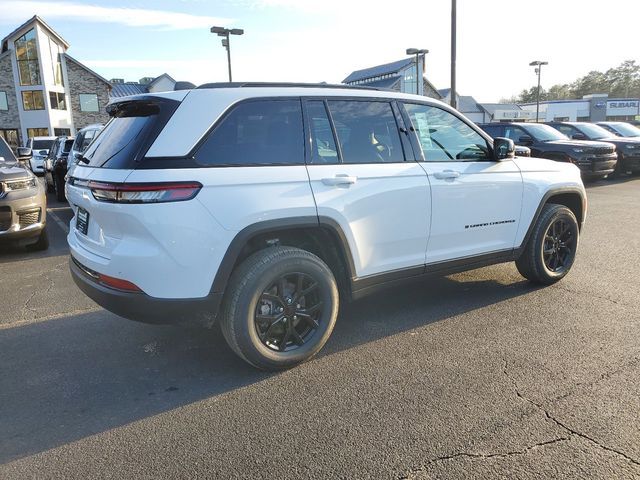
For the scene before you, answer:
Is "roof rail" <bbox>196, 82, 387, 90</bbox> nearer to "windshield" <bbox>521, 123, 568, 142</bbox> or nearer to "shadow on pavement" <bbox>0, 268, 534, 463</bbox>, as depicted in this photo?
"shadow on pavement" <bbox>0, 268, 534, 463</bbox>

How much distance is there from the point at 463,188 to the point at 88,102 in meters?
49.8

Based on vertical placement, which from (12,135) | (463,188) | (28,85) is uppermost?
(28,85)

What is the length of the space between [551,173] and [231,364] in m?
3.51

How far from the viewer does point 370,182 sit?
3.65 meters

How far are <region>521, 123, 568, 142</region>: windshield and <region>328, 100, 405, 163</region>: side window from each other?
11.4 m

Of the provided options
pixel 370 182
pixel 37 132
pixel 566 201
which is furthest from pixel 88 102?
pixel 370 182

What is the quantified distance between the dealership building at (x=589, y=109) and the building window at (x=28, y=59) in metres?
60.8

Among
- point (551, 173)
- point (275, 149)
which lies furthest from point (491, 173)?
point (275, 149)

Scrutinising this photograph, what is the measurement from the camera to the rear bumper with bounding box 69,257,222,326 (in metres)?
3.03

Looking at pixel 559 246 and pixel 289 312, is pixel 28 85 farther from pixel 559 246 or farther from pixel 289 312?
pixel 289 312

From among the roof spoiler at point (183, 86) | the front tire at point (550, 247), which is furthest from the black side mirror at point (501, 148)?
the roof spoiler at point (183, 86)

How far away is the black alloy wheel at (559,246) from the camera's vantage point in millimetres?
5055

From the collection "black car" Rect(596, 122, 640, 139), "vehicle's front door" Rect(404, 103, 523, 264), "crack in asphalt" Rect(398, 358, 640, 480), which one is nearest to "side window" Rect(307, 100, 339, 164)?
"vehicle's front door" Rect(404, 103, 523, 264)

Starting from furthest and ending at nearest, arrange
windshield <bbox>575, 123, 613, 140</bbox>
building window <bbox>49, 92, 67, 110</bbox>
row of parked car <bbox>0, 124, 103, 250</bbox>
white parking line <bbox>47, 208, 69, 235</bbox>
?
building window <bbox>49, 92, 67, 110</bbox>, windshield <bbox>575, 123, 613, 140</bbox>, white parking line <bbox>47, 208, 69, 235</bbox>, row of parked car <bbox>0, 124, 103, 250</bbox>
